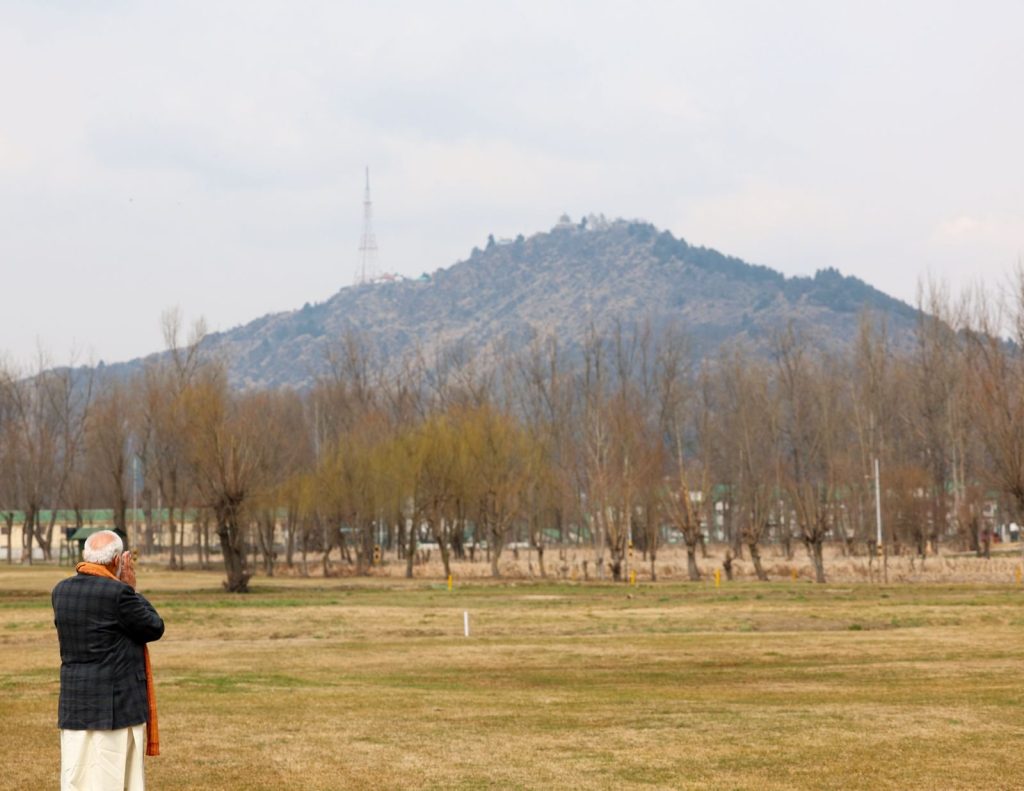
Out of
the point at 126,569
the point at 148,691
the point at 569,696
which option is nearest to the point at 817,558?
the point at 569,696

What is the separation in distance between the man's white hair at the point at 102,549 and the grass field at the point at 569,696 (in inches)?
195

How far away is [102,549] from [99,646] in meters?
0.71

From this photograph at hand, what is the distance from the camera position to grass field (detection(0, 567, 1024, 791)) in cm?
1468

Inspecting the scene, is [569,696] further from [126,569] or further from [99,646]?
[99,646]

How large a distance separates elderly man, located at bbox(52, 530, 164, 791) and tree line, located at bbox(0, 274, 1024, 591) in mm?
49731

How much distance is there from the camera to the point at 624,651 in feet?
100

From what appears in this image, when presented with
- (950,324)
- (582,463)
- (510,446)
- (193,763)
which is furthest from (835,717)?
(950,324)

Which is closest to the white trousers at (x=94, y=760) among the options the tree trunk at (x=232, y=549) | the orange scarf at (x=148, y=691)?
the orange scarf at (x=148, y=691)

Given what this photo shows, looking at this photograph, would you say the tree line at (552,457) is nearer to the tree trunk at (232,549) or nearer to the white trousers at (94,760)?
the tree trunk at (232,549)

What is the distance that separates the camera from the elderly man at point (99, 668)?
31.6 ft

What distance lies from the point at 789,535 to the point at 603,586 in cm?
3399

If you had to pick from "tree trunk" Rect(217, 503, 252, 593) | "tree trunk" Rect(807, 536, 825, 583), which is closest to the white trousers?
"tree trunk" Rect(217, 503, 252, 593)

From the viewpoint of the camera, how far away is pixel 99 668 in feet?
31.7

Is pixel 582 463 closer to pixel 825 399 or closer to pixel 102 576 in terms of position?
pixel 825 399
